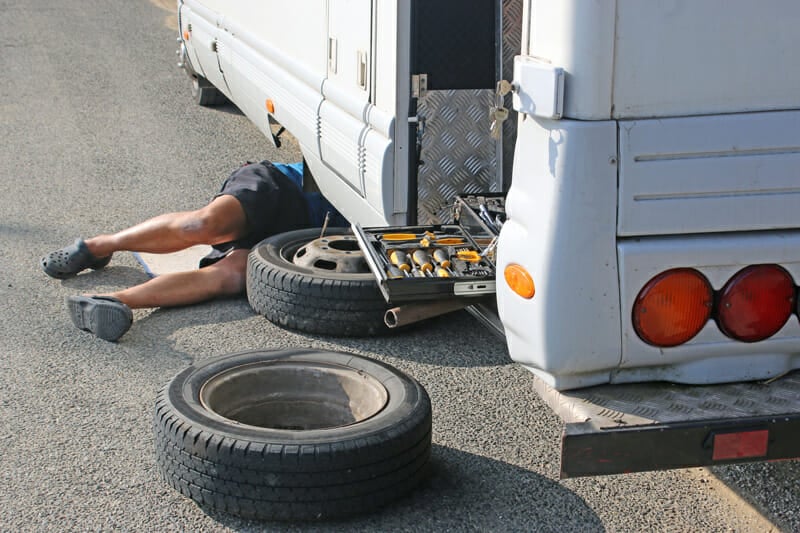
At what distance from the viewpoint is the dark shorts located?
5.66 metres

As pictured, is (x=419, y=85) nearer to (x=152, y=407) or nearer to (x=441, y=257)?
(x=441, y=257)

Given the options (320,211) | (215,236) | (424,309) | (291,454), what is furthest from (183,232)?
(291,454)

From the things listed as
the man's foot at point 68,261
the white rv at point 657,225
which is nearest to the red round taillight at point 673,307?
the white rv at point 657,225

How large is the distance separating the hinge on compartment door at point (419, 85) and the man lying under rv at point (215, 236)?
4.10 ft

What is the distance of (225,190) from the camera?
5766 mm

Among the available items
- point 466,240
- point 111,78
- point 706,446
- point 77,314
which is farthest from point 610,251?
point 111,78

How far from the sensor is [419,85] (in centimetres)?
484

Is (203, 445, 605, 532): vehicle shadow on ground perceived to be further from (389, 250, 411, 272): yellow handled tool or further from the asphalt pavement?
(389, 250, 411, 272): yellow handled tool

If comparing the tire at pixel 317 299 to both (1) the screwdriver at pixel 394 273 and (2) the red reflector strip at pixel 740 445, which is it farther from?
(2) the red reflector strip at pixel 740 445

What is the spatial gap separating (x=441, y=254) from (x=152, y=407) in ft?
4.61

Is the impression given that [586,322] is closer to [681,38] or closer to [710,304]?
[710,304]

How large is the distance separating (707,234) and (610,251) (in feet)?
0.99

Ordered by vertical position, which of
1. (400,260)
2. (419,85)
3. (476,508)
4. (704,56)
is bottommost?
(476,508)

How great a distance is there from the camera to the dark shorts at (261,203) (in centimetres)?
566
